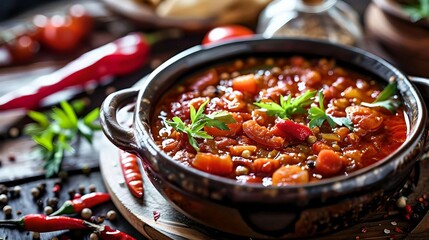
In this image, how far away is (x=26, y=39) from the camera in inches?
191

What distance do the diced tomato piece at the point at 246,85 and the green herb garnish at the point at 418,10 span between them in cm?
152

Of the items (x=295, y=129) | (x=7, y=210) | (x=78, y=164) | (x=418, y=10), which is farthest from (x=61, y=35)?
(x=418, y=10)

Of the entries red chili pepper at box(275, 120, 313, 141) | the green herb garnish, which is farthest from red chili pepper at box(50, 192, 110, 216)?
the green herb garnish

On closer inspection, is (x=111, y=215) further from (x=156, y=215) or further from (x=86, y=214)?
(x=156, y=215)

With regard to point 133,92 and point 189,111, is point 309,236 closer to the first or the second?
point 189,111

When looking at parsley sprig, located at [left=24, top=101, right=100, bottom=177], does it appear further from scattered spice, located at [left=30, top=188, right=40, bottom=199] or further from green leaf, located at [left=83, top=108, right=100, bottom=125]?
scattered spice, located at [left=30, top=188, right=40, bottom=199]

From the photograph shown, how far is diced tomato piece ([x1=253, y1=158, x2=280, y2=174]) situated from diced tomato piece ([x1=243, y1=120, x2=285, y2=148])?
149 millimetres

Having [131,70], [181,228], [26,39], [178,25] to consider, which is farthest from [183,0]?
[181,228]

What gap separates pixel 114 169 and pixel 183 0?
74.7 inches

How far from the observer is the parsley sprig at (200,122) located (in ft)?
9.50

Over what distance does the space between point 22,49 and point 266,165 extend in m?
2.83

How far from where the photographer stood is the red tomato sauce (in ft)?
9.05

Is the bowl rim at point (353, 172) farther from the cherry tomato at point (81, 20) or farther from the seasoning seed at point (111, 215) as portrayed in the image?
the cherry tomato at point (81, 20)

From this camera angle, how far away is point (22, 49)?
477 centimetres
